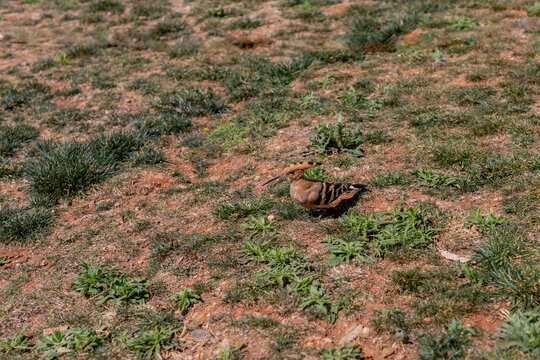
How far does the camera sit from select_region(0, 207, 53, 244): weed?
501 cm

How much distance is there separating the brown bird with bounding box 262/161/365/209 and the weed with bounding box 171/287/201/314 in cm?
126

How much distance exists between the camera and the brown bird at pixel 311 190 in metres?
4.29

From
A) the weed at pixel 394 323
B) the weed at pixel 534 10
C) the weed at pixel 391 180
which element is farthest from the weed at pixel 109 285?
the weed at pixel 534 10

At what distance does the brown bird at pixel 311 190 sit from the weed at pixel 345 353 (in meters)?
1.43

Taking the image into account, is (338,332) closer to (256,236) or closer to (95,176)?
(256,236)

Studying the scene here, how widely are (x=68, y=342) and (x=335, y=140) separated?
3633mm

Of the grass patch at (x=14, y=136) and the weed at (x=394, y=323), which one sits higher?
the grass patch at (x=14, y=136)

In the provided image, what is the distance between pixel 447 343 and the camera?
3148 millimetres

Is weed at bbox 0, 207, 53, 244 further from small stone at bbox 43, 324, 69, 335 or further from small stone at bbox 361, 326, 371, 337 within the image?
small stone at bbox 361, 326, 371, 337

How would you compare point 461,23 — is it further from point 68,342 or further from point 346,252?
point 68,342

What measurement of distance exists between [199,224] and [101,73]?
5.27 metres

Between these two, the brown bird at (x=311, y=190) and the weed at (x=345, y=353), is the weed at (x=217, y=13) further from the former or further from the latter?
the weed at (x=345, y=353)

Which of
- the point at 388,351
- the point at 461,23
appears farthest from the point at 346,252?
the point at 461,23

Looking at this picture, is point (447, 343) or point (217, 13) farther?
point (217, 13)
